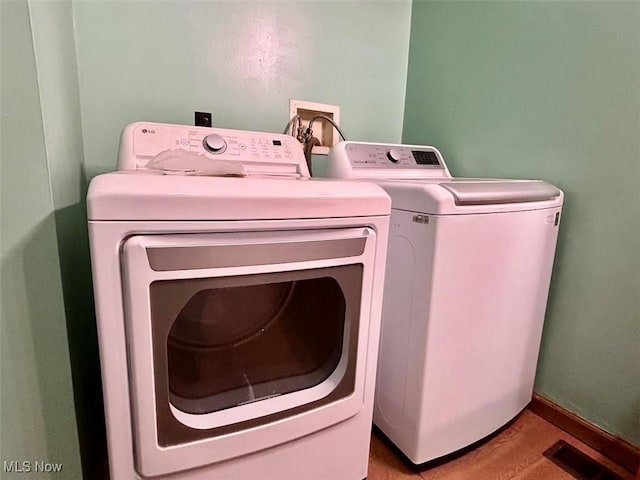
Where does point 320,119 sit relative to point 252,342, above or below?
above

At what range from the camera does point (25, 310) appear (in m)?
0.66

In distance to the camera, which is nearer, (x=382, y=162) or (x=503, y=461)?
(x=503, y=461)

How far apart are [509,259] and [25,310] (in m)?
1.11

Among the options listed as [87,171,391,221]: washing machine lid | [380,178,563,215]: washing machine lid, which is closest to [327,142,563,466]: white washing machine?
[380,178,563,215]: washing machine lid

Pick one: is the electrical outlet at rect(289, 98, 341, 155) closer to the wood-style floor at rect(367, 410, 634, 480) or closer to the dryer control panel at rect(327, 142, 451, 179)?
the dryer control panel at rect(327, 142, 451, 179)

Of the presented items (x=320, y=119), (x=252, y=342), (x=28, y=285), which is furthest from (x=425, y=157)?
(x=28, y=285)

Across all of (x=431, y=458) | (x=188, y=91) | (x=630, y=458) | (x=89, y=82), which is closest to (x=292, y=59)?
(x=188, y=91)

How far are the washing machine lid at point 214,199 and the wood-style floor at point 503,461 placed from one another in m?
0.78

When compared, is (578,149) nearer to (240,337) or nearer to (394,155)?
(394,155)

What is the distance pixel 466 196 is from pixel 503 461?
818 millimetres

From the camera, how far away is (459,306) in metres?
0.93

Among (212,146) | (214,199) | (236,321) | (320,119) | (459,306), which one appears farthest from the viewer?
(320,119)

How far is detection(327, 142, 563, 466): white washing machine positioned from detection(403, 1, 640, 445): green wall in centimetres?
11

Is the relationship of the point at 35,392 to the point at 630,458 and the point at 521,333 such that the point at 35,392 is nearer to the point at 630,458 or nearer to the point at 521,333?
the point at 521,333
